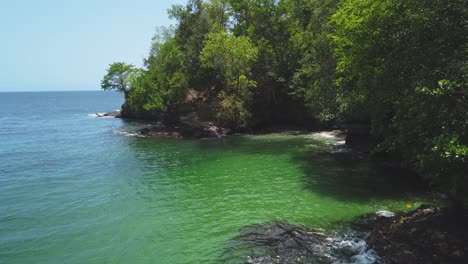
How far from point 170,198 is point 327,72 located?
1823 cm

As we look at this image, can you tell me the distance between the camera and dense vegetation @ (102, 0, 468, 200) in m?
12.6

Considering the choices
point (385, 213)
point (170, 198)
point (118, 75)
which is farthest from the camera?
point (118, 75)

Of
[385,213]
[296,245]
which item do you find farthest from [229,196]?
[385,213]

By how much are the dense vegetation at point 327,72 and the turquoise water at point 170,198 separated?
11.9 ft

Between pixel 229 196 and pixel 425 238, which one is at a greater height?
pixel 425 238

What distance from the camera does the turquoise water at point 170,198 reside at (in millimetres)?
14406

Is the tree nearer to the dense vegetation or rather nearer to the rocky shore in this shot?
the dense vegetation

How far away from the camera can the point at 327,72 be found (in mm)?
30766

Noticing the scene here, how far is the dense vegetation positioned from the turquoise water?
3.63m

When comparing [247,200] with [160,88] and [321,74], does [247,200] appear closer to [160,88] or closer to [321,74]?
[321,74]

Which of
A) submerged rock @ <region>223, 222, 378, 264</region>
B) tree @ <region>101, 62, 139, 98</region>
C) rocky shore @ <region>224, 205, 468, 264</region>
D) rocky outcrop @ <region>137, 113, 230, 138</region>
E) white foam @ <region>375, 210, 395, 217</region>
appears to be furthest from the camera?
tree @ <region>101, 62, 139, 98</region>

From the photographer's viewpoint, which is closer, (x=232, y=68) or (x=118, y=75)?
(x=232, y=68)

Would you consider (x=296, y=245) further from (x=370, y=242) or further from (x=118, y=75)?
(x=118, y=75)

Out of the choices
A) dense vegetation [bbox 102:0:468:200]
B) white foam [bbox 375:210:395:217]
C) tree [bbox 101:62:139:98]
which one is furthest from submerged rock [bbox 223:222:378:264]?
tree [bbox 101:62:139:98]
